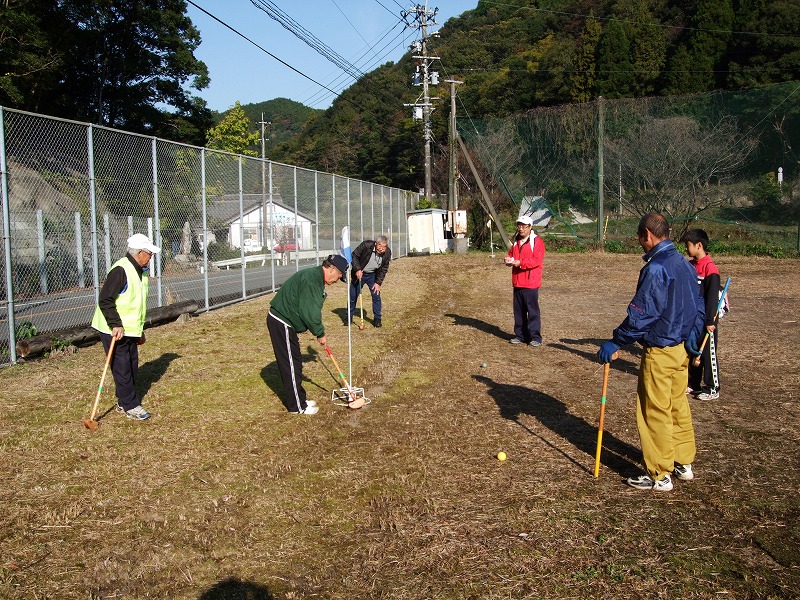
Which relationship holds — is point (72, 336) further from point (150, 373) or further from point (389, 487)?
point (389, 487)

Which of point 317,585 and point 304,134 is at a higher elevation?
point 304,134

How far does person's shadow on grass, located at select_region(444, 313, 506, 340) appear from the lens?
37.1 ft

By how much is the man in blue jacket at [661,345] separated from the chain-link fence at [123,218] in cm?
670

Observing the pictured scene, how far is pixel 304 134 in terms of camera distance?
243 ft

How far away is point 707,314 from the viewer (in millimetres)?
7250

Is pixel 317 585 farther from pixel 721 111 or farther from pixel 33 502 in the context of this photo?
pixel 721 111

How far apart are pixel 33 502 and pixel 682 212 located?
78.7 ft

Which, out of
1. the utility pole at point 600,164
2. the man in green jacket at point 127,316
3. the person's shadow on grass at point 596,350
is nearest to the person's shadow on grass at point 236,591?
the man in green jacket at point 127,316

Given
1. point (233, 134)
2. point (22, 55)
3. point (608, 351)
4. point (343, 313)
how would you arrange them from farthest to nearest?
1. point (233, 134)
2. point (22, 55)
3. point (343, 313)
4. point (608, 351)

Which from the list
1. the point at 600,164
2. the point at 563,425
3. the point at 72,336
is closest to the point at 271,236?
the point at 72,336

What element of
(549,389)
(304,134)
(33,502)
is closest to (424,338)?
(549,389)

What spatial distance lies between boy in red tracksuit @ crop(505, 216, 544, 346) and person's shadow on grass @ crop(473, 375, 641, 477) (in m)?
2.28

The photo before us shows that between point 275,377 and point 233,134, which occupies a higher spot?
point 233,134

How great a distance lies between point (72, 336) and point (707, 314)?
7696mm
